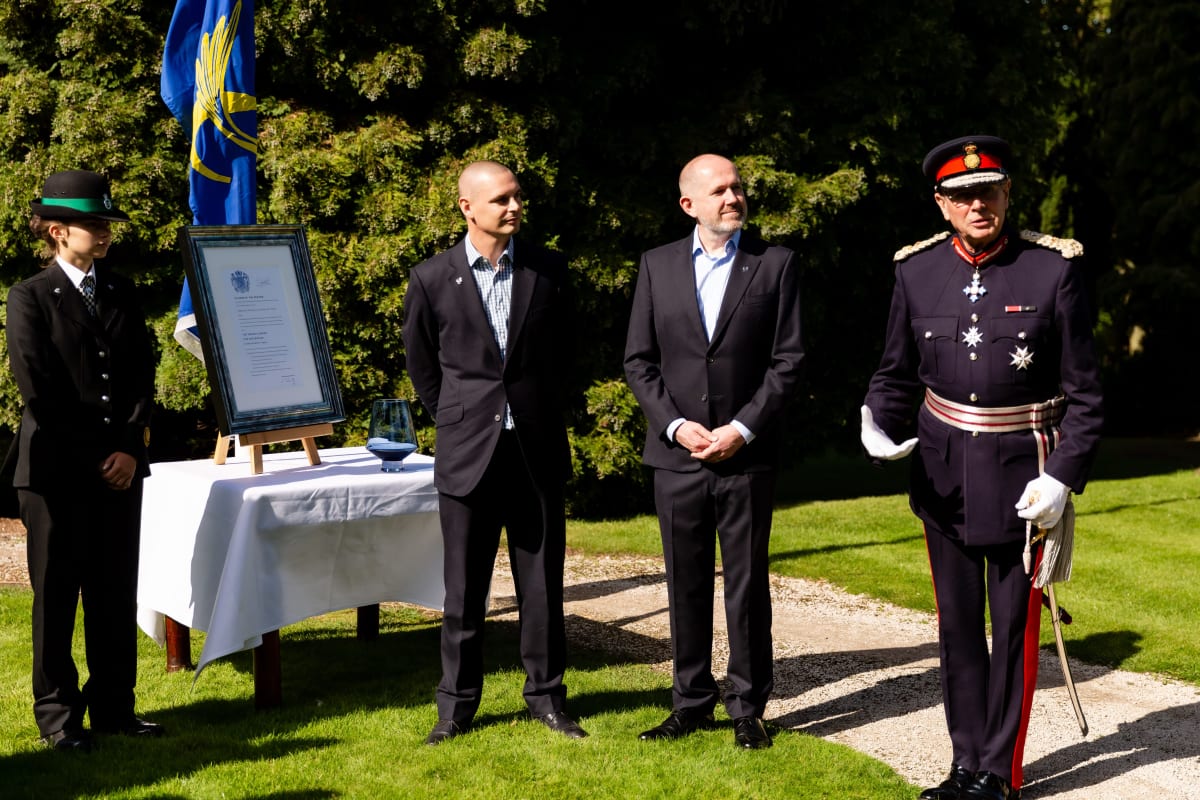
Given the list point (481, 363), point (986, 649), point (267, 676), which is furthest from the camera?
point (267, 676)

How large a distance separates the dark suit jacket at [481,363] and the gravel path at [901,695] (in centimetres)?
173

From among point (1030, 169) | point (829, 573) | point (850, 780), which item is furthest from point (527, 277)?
point (1030, 169)

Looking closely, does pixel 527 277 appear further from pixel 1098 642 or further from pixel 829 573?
pixel 829 573

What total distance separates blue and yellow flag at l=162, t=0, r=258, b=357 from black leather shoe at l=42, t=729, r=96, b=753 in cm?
256

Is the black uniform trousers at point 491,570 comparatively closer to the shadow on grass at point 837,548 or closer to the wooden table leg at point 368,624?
the wooden table leg at point 368,624

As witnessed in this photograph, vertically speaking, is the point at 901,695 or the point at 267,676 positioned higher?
the point at 267,676

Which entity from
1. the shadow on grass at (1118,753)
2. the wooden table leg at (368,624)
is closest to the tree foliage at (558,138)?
the wooden table leg at (368,624)

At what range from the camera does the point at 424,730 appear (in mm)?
5445

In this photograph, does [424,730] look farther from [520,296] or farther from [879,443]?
[879,443]

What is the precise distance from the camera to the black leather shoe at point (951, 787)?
180 inches

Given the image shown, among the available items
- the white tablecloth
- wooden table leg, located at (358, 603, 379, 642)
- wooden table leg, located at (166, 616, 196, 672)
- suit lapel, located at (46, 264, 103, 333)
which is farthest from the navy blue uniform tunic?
wooden table leg, located at (166, 616, 196, 672)

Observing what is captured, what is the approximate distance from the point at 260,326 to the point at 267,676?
1577 mm

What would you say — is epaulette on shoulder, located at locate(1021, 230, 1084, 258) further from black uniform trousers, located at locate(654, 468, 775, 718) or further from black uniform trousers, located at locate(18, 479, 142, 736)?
black uniform trousers, located at locate(18, 479, 142, 736)

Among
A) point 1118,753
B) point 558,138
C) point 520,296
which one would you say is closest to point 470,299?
point 520,296
